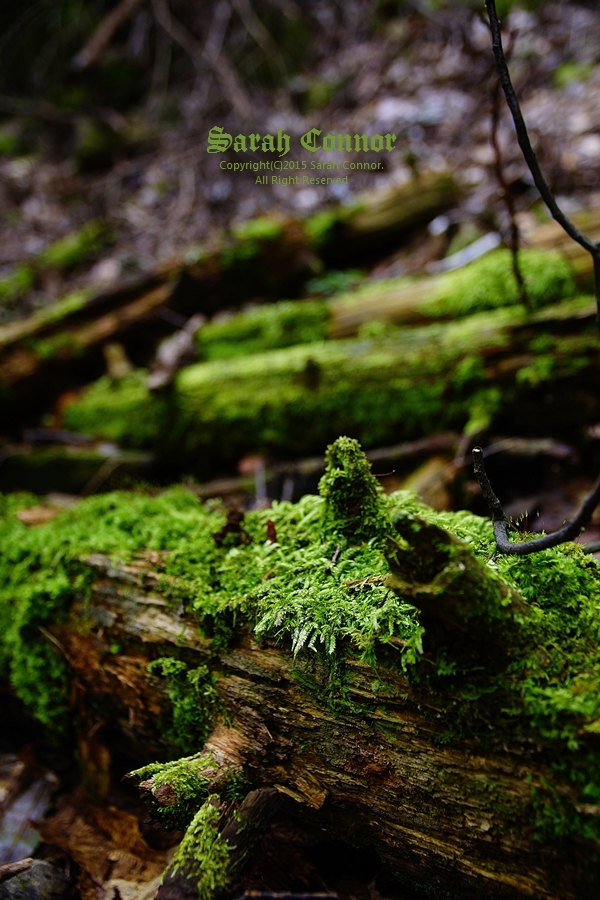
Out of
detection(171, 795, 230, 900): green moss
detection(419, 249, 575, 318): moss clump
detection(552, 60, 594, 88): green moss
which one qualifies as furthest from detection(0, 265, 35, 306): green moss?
detection(552, 60, 594, 88): green moss

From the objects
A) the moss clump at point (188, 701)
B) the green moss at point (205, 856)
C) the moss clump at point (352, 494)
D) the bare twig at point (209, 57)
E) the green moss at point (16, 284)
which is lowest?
the green moss at point (205, 856)

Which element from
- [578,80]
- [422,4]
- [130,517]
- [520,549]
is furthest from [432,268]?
[422,4]

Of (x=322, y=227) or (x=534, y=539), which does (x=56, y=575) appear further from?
(x=322, y=227)

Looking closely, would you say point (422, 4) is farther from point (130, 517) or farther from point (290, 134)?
point (130, 517)

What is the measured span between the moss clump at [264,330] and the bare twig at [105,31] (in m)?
8.12

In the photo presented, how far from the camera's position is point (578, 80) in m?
7.16

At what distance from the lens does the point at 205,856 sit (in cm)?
134

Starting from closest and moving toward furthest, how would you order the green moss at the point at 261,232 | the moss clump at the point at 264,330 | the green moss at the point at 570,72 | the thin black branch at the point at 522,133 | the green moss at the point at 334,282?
the thin black branch at the point at 522,133
the moss clump at the point at 264,330
the green moss at the point at 334,282
the green moss at the point at 261,232
the green moss at the point at 570,72

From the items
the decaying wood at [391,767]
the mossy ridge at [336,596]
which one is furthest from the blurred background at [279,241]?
the decaying wood at [391,767]

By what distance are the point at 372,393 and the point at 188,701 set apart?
2.50 metres

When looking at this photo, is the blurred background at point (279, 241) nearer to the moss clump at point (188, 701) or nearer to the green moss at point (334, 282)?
the green moss at point (334, 282)

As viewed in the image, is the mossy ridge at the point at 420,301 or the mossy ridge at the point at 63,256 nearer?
the mossy ridge at the point at 420,301

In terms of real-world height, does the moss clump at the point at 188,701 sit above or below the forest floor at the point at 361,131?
below

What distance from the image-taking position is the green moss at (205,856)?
1312 mm
